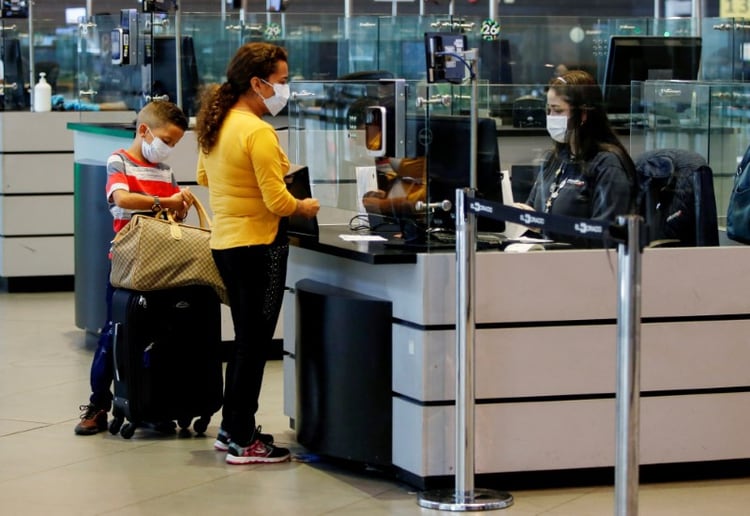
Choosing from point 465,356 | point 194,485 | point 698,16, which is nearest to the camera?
point 465,356

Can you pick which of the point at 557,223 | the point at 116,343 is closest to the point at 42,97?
the point at 116,343

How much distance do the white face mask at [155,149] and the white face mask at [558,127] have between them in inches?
60.0

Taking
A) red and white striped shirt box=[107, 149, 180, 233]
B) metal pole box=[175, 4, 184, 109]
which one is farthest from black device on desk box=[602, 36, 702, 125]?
red and white striped shirt box=[107, 149, 180, 233]

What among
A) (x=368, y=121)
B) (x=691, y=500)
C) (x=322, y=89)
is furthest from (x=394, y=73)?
(x=691, y=500)

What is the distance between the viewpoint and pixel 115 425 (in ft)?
18.0

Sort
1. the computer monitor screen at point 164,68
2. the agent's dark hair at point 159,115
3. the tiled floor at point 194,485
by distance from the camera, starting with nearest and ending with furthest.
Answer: the tiled floor at point 194,485 < the agent's dark hair at point 159,115 < the computer monitor screen at point 164,68

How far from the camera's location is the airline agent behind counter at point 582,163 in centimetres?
472

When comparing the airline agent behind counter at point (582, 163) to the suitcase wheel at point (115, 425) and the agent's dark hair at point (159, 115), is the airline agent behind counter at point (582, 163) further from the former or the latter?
the suitcase wheel at point (115, 425)

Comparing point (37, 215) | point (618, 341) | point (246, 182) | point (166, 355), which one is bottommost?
point (166, 355)

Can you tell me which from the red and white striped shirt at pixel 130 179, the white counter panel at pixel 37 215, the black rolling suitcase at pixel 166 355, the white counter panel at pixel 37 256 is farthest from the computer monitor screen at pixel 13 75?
the black rolling suitcase at pixel 166 355

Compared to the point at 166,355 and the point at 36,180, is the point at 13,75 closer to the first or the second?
the point at 36,180

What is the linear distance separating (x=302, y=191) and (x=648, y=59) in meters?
3.38

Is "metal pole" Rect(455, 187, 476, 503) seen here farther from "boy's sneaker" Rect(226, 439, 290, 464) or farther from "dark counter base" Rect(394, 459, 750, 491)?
"boy's sneaker" Rect(226, 439, 290, 464)

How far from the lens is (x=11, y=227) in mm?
9336
